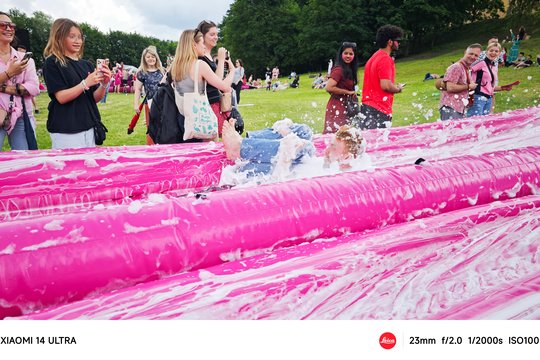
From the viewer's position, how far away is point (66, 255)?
105 cm

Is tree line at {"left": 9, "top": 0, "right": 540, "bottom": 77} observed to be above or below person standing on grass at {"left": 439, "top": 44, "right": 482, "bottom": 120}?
above

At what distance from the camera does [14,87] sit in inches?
92.3

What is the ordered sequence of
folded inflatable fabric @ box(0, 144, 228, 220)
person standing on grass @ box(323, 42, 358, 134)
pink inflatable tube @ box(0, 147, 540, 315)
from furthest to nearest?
person standing on grass @ box(323, 42, 358, 134) → folded inflatable fabric @ box(0, 144, 228, 220) → pink inflatable tube @ box(0, 147, 540, 315)

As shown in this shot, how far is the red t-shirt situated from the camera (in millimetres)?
2879

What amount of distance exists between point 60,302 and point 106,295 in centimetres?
12

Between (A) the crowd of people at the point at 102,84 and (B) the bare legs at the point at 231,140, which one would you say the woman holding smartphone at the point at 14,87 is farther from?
(B) the bare legs at the point at 231,140

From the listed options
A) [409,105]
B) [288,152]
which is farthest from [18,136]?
[409,105]

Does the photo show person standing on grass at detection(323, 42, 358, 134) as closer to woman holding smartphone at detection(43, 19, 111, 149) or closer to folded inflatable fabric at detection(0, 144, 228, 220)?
folded inflatable fabric at detection(0, 144, 228, 220)

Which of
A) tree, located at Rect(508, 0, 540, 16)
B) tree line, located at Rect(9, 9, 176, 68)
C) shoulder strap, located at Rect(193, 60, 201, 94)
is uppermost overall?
tree, located at Rect(508, 0, 540, 16)

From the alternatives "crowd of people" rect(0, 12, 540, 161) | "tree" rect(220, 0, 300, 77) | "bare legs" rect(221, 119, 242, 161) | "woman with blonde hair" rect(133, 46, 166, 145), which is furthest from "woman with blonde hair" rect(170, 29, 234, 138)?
"tree" rect(220, 0, 300, 77)

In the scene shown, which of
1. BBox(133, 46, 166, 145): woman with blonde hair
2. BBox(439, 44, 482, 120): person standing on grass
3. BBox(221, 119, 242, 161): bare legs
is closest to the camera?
BBox(221, 119, 242, 161): bare legs

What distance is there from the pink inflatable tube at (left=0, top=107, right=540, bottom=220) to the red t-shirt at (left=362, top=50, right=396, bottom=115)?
0.97 ft
